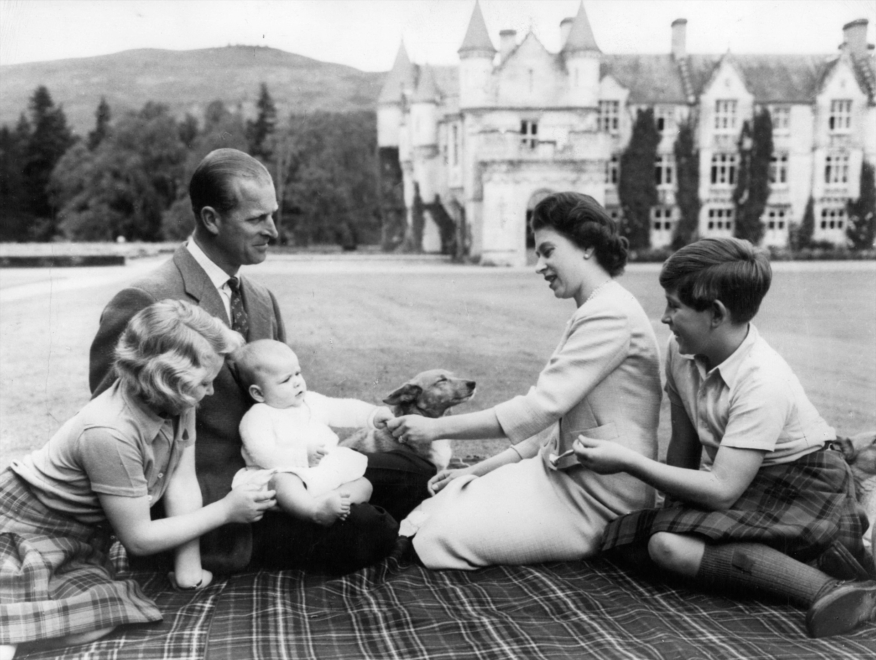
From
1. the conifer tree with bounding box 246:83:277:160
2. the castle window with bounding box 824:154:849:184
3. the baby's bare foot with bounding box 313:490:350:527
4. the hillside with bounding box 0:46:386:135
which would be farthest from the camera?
the castle window with bounding box 824:154:849:184

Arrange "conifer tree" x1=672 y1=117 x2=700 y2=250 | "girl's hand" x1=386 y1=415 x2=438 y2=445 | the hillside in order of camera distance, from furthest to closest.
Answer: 1. "conifer tree" x1=672 y1=117 x2=700 y2=250
2. the hillside
3. "girl's hand" x1=386 y1=415 x2=438 y2=445

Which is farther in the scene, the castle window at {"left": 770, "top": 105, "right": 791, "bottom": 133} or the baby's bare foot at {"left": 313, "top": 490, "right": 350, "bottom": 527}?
the castle window at {"left": 770, "top": 105, "right": 791, "bottom": 133}

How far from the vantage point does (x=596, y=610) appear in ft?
11.1

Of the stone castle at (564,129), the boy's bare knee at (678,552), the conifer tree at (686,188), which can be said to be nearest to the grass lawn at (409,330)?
the stone castle at (564,129)

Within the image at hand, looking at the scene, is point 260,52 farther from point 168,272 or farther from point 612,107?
point 612,107

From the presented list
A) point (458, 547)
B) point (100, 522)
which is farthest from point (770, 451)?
point (100, 522)

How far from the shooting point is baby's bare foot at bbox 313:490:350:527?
3729 millimetres

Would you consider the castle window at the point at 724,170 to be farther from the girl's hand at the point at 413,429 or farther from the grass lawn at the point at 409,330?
the girl's hand at the point at 413,429

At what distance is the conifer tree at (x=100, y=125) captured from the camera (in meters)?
8.91

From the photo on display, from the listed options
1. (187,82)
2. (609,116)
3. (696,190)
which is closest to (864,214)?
(696,190)

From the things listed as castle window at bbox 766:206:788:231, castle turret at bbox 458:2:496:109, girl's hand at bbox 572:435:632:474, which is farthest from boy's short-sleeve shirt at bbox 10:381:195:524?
castle window at bbox 766:206:788:231

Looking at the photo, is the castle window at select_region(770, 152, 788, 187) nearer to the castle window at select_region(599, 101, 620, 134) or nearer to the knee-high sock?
the castle window at select_region(599, 101, 620, 134)

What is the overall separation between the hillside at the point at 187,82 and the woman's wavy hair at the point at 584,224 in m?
4.23

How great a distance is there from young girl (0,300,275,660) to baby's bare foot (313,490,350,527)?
32 centimetres
